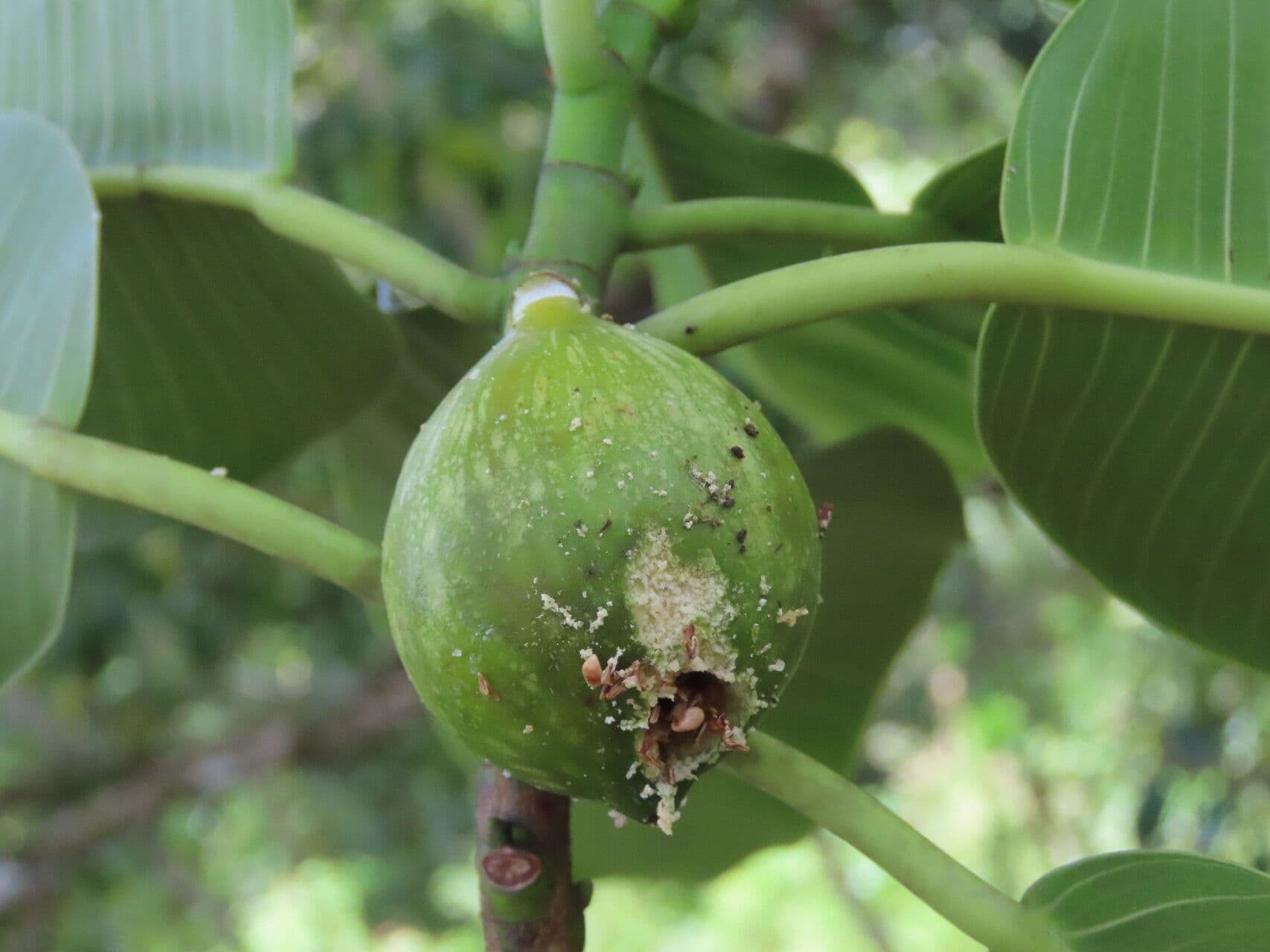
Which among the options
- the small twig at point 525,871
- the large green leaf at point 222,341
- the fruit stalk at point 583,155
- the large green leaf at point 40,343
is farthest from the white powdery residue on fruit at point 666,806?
the large green leaf at point 222,341

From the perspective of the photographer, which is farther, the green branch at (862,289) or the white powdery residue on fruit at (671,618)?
the green branch at (862,289)

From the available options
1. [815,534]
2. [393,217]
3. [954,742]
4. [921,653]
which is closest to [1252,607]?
[815,534]

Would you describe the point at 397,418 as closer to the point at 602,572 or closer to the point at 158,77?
the point at 158,77

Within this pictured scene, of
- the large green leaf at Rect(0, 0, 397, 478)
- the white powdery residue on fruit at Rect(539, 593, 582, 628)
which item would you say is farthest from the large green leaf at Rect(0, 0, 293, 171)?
the white powdery residue on fruit at Rect(539, 593, 582, 628)

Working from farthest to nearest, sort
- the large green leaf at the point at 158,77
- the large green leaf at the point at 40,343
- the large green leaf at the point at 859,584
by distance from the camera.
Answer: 1. the large green leaf at the point at 859,584
2. the large green leaf at the point at 158,77
3. the large green leaf at the point at 40,343

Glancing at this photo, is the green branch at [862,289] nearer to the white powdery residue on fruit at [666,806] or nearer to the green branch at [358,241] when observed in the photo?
the green branch at [358,241]

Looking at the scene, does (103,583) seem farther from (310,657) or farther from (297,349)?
(297,349)

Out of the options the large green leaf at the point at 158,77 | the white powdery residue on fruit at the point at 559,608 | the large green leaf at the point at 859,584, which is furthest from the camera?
the large green leaf at the point at 859,584
